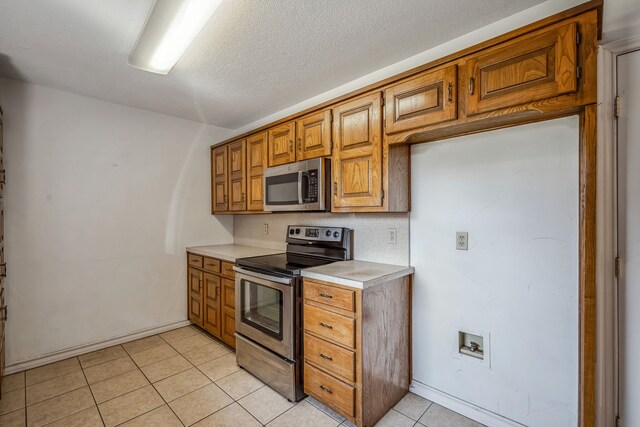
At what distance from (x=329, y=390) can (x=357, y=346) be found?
406 millimetres

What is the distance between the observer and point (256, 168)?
3.06 m

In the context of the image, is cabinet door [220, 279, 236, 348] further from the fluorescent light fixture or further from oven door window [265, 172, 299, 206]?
the fluorescent light fixture

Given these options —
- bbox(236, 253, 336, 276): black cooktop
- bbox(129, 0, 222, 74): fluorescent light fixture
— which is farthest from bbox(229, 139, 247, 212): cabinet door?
bbox(129, 0, 222, 74): fluorescent light fixture

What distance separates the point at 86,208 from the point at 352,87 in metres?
2.73

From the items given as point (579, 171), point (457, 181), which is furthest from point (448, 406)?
point (579, 171)

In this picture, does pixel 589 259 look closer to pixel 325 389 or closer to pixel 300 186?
pixel 325 389

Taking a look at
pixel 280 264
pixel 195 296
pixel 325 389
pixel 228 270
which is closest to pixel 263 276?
pixel 280 264

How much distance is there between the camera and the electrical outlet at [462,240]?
1907 mm

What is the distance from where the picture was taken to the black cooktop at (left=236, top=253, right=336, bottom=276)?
2.09m

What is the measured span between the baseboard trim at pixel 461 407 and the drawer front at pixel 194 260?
94.5 inches

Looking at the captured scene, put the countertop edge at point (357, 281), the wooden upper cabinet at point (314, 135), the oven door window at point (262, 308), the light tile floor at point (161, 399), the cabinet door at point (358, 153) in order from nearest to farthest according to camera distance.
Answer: the countertop edge at point (357, 281)
the light tile floor at point (161, 399)
the cabinet door at point (358, 153)
the oven door window at point (262, 308)
the wooden upper cabinet at point (314, 135)

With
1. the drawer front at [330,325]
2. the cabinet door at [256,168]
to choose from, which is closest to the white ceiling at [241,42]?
the cabinet door at [256,168]

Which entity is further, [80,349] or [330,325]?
[80,349]

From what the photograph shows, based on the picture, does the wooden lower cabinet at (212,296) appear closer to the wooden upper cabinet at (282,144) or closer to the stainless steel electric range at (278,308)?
the stainless steel electric range at (278,308)
